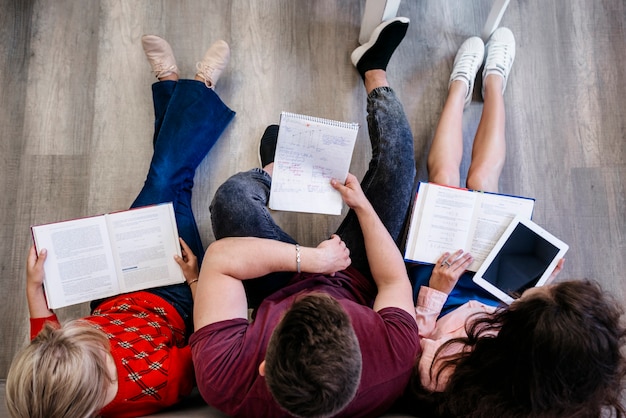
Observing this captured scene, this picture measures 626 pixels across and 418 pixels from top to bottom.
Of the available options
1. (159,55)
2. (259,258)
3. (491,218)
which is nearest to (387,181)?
(491,218)

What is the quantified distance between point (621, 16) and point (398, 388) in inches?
55.5

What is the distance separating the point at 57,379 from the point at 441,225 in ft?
2.98

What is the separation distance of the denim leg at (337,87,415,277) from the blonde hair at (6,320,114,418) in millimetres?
615

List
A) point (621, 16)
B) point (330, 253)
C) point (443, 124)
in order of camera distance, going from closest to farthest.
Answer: point (330, 253)
point (443, 124)
point (621, 16)

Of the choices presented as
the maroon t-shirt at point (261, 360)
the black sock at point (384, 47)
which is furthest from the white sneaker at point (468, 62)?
the maroon t-shirt at point (261, 360)

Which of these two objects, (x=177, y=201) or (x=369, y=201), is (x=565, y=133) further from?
(x=177, y=201)

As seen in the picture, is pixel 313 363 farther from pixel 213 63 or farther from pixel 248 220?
pixel 213 63

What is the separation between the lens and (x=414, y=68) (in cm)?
142

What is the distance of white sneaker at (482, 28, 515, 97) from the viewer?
1351 mm

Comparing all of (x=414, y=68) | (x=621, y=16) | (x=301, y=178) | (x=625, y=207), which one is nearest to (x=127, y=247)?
(x=301, y=178)

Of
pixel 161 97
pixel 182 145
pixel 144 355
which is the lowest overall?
pixel 144 355

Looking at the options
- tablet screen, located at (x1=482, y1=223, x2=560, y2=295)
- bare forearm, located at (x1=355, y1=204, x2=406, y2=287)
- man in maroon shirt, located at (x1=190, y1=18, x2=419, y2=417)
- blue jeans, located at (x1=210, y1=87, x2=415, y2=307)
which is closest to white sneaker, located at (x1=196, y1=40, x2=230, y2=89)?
man in maroon shirt, located at (x1=190, y1=18, x2=419, y2=417)

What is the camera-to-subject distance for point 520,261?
3.81 feet

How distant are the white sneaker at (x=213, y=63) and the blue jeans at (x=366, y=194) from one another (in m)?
0.34
